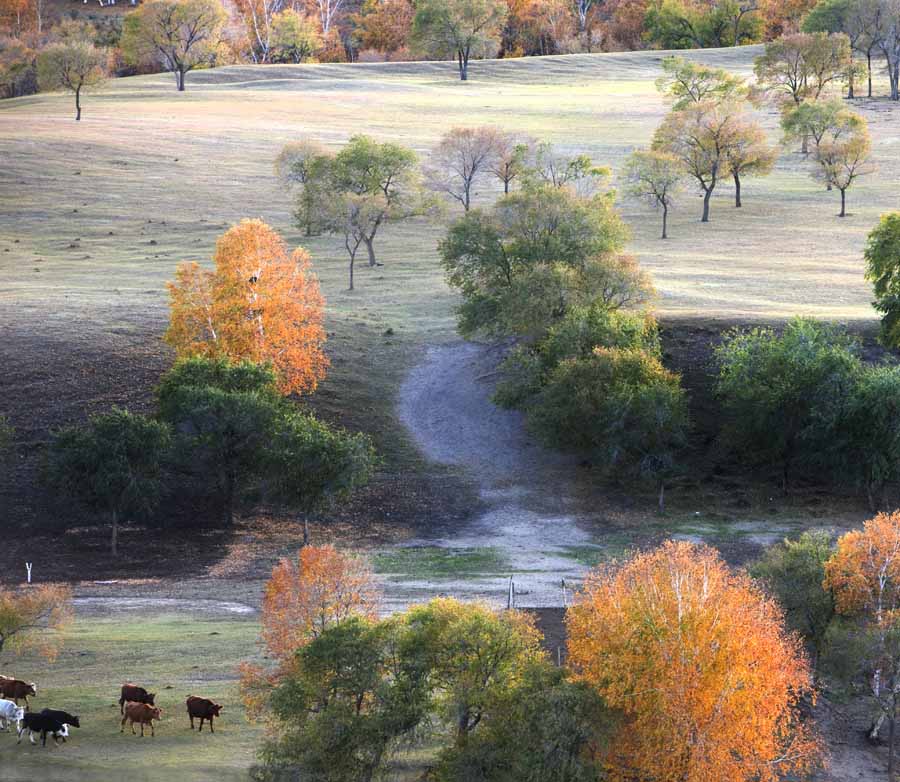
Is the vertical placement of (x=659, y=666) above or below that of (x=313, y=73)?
below

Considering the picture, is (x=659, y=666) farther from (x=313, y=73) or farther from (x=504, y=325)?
(x=313, y=73)

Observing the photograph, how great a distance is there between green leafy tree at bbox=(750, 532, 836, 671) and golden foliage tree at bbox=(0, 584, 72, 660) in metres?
21.5

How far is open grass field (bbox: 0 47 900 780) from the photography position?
4081 centimetres

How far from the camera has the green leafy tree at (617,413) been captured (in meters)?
60.8

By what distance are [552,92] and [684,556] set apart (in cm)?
11213

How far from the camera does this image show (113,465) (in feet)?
184

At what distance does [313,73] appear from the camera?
15212 centimetres

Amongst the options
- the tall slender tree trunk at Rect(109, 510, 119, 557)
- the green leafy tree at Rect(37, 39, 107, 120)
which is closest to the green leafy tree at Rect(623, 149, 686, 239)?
the tall slender tree trunk at Rect(109, 510, 119, 557)

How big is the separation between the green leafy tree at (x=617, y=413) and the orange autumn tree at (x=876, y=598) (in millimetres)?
20806

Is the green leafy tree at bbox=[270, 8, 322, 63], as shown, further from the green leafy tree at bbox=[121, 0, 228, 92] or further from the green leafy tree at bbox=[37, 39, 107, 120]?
the green leafy tree at bbox=[37, 39, 107, 120]

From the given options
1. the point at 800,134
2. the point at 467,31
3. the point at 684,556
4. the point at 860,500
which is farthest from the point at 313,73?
the point at 684,556

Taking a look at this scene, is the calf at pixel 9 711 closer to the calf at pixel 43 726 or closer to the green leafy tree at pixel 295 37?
the calf at pixel 43 726

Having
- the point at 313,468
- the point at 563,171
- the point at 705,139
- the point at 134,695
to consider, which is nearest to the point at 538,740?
the point at 134,695

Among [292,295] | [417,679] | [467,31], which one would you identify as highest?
[467,31]
